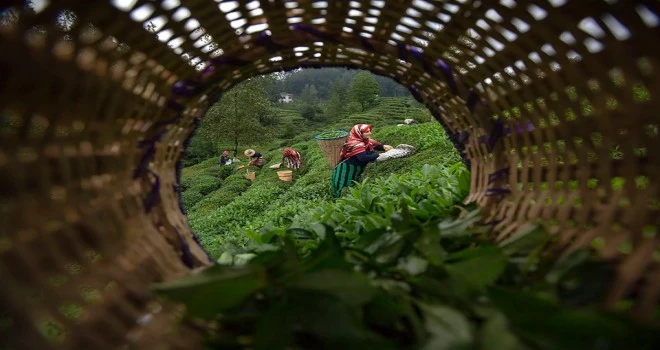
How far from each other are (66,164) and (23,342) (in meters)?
0.16

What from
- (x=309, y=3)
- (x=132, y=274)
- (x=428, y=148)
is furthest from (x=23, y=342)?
(x=428, y=148)

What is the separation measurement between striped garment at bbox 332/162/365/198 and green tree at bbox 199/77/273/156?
25.7 ft

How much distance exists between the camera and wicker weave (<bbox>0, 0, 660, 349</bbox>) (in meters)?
0.28

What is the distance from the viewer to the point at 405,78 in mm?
734

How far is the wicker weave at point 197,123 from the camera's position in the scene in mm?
276

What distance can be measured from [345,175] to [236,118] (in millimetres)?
8048

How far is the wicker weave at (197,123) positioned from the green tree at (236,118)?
10.7 meters

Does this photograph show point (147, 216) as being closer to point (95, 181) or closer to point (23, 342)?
point (95, 181)

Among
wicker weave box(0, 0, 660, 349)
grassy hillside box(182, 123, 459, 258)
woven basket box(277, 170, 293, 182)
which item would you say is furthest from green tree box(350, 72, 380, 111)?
wicker weave box(0, 0, 660, 349)

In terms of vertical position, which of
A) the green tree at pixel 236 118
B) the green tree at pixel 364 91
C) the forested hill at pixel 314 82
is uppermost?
the forested hill at pixel 314 82

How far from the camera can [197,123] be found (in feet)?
2.27

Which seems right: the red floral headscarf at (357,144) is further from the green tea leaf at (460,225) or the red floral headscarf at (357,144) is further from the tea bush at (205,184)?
the tea bush at (205,184)

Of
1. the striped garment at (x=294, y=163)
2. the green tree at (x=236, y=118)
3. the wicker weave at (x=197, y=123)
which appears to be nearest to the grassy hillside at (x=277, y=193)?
the striped garment at (x=294, y=163)

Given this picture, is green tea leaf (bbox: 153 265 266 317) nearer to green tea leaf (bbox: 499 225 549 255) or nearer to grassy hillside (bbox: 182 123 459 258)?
green tea leaf (bbox: 499 225 549 255)
